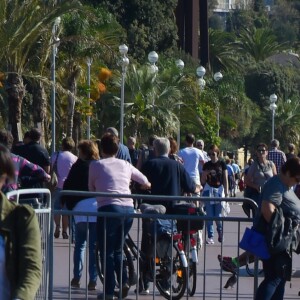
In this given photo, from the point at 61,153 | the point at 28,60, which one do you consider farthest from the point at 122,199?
the point at 28,60

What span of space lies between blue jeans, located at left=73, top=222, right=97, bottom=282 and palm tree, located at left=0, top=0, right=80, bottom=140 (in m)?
16.3

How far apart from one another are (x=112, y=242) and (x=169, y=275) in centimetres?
89

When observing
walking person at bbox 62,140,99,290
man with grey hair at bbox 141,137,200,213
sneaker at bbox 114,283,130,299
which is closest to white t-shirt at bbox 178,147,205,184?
walking person at bbox 62,140,99,290

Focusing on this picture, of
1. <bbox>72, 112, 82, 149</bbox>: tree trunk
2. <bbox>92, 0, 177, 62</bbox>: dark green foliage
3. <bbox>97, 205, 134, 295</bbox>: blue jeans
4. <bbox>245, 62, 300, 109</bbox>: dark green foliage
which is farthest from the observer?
<bbox>245, 62, 300, 109</bbox>: dark green foliage

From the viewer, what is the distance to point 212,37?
67.1 m

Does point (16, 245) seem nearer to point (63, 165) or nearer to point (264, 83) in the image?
point (63, 165)

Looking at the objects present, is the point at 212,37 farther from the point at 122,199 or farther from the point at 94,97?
the point at 122,199

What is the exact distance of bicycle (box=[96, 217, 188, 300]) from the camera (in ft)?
33.2

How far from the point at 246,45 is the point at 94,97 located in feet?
127

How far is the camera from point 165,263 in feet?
33.6

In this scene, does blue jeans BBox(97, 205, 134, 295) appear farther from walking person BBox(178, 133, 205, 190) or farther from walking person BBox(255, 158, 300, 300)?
walking person BBox(178, 133, 205, 190)

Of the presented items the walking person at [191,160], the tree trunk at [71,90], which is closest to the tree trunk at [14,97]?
the tree trunk at [71,90]

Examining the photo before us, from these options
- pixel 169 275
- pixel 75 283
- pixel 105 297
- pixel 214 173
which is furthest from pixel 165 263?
pixel 214 173

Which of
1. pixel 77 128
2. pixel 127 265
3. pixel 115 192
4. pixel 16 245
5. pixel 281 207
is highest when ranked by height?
pixel 77 128
